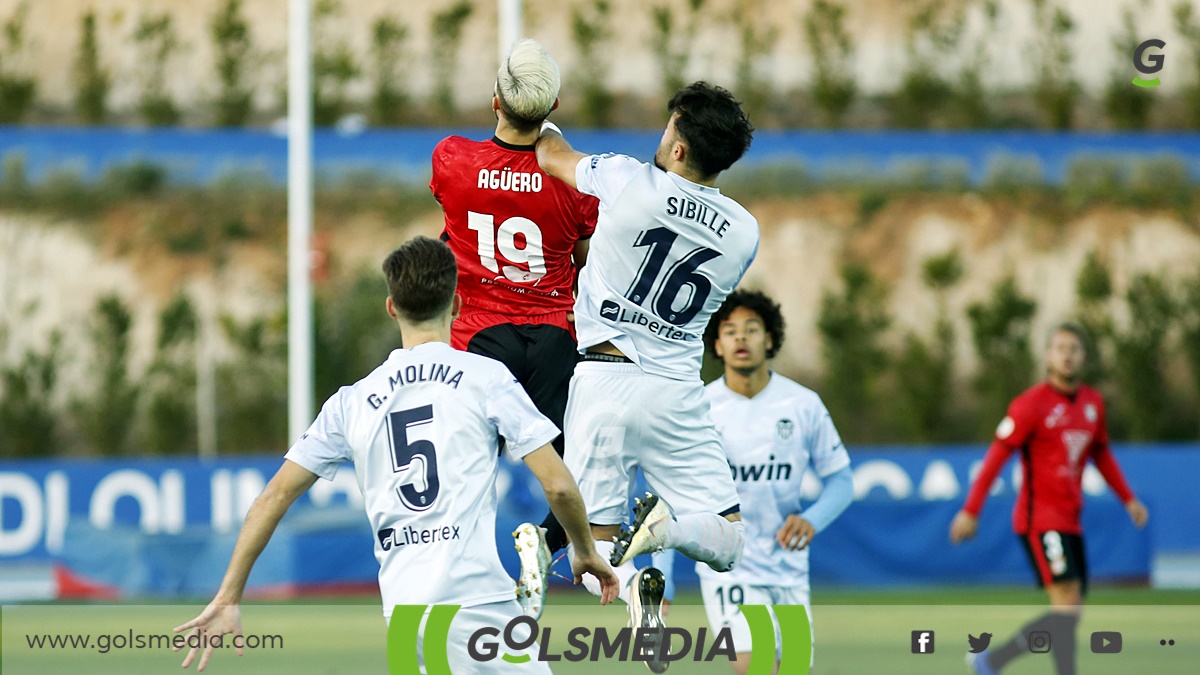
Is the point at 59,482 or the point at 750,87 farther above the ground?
the point at 750,87

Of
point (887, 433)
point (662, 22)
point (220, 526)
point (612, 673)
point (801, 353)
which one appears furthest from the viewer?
point (662, 22)

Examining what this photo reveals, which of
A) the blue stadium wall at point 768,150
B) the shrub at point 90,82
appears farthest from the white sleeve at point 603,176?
the shrub at point 90,82

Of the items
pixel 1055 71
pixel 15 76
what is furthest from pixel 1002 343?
pixel 15 76

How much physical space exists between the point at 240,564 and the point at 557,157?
2317 millimetres

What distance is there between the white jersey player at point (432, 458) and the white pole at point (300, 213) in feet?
42.9

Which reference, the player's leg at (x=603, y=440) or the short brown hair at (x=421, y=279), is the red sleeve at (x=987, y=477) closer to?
the player's leg at (x=603, y=440)

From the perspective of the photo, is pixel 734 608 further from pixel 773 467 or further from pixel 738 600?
pixel 773 467

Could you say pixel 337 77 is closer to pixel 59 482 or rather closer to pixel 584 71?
pixel 584 71

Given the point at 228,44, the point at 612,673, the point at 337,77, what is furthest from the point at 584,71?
the point at 612,673

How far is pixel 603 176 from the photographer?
21.4 ft

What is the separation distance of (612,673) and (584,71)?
85.8 feet

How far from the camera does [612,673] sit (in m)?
10.7

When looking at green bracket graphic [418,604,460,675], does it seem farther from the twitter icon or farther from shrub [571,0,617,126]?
shrub [571,0,617,126]

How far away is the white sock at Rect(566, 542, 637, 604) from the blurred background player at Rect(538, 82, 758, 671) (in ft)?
0.04
